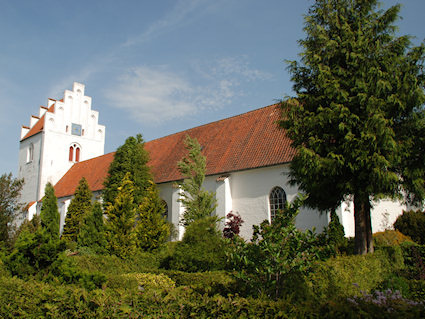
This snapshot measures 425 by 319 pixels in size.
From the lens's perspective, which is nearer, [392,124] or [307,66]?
[392,124]

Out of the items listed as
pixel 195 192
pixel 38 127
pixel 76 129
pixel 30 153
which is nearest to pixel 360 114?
pixel 195 192

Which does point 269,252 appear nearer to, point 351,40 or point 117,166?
point 351,40

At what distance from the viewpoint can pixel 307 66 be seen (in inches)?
457

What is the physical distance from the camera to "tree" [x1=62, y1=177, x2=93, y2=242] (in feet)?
78.0

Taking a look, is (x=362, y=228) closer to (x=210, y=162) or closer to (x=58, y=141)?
(x=210, y=162)

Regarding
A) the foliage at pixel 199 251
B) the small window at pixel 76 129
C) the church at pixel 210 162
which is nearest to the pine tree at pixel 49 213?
the church at pixel 210 162

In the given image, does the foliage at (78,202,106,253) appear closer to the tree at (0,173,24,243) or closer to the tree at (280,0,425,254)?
the tree at (0,173,24,243)

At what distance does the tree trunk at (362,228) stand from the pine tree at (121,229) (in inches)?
368

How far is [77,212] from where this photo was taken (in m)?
24.2

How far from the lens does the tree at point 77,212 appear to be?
23766 millimetres

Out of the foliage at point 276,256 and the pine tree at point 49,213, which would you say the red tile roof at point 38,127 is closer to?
the pine tree at point 49,213

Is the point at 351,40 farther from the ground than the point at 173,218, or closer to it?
farther from the ground

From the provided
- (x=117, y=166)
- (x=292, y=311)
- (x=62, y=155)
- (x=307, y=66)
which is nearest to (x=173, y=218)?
(x=117, y=166)

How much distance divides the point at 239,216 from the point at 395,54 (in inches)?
401
